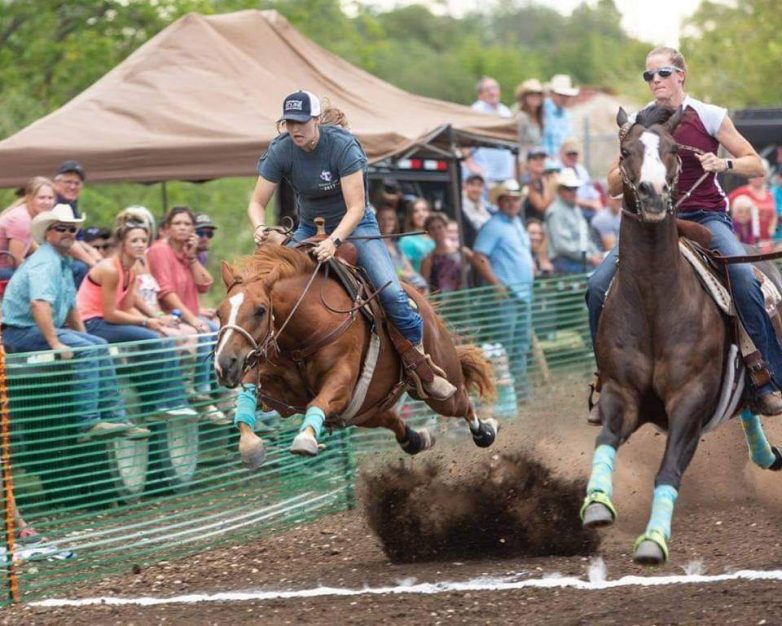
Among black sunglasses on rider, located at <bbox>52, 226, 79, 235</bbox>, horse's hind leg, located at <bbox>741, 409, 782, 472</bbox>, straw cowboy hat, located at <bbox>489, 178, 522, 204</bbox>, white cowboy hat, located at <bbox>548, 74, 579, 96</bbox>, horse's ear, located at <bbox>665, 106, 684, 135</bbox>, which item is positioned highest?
white cowboy hat, located at <bbox>548, 74, 579, 96</bbox>

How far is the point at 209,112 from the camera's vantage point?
14117mm

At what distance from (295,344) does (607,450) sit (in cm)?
226

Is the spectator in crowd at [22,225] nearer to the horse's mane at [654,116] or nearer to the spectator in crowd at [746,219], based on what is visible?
the horse's mane at [654,116]

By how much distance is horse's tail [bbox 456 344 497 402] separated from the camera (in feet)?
36.2

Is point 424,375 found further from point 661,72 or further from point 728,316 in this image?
point 661,72

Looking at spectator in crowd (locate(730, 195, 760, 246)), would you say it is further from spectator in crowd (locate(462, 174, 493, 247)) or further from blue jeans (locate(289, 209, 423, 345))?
blue jeans (locate(289, 209, 423, 345))

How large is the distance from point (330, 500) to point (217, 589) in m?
2.79

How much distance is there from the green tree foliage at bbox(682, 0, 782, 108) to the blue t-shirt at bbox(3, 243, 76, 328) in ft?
89.3

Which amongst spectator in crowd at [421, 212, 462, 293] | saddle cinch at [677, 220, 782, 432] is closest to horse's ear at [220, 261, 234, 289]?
saddle cinch at [677, 220, 782, 432]

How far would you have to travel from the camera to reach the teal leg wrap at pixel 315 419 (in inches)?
334

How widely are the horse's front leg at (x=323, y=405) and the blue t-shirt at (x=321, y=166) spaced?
117cm

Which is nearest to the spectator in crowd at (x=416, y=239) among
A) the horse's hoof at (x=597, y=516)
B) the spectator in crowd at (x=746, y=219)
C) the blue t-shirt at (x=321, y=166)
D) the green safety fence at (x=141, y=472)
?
the green safety fence at (x=141, y=472)

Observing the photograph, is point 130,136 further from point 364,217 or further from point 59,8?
point 59,8

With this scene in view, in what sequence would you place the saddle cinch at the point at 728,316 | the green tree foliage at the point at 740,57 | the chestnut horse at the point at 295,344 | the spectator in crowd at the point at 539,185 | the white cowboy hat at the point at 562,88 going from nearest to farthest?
the saddle cinch at the point at 728,316
the chestnut horse at the point at 295,344
the spectator in crowd at the point at 539,185
the white cowboy hat at the point at 562,88
the green tree foliage at the point at 740,57
